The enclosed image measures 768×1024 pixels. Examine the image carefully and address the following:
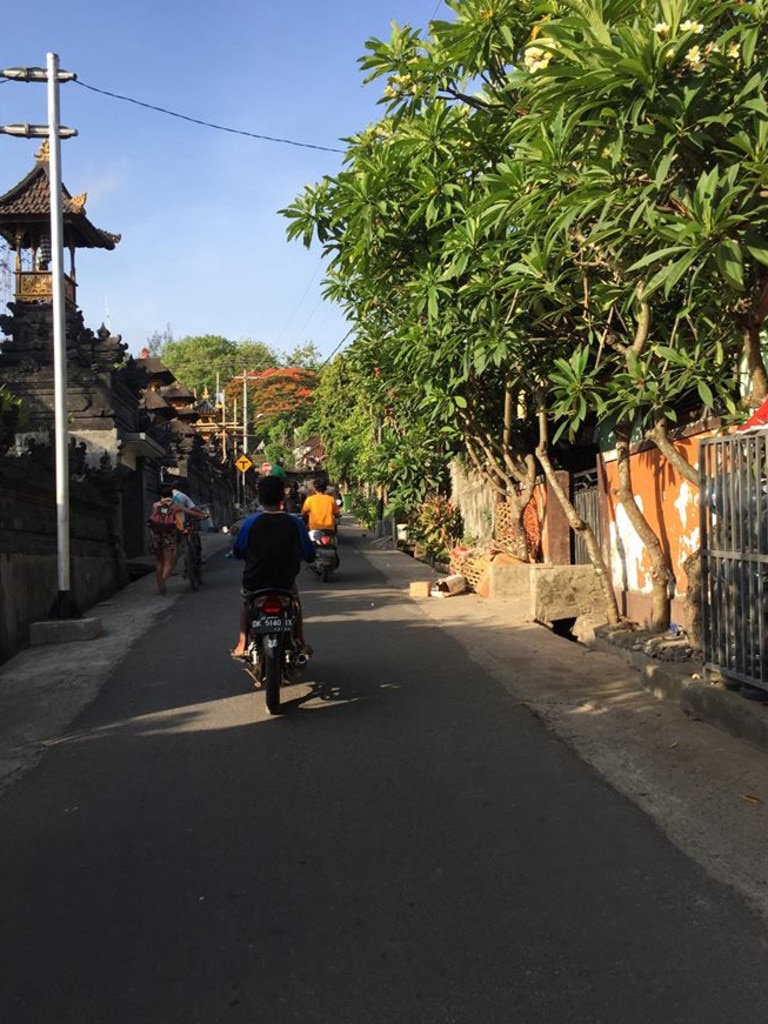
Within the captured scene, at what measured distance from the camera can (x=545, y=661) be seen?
7957 millimetres

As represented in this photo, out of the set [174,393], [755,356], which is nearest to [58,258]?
[755,356]

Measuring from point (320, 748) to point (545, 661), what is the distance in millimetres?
3231

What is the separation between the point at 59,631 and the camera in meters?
9.64

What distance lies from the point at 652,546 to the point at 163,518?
8.73 meters

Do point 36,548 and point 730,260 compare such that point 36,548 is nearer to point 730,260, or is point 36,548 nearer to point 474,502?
point 730,260

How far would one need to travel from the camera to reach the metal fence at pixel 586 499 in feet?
35.9

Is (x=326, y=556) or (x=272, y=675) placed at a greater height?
(x=326, y=556)

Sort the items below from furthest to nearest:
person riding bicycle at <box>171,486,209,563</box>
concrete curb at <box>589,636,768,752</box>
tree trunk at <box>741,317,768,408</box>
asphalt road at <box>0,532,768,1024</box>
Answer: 1. person riding bicycle at <box>171,486,209,563</box>
2. tree trunk at <box>741,317,768,408</box>
3. concrete curb at <box>589,636,768,752</box>
4. asphalt road at <box>0,532,768,1024</box>

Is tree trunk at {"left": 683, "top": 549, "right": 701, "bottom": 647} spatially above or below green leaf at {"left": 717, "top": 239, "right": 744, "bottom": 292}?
below

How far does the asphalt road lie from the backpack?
8255mm

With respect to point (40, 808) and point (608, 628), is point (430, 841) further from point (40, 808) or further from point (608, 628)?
point (608, 628)

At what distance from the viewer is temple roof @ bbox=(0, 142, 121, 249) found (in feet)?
66.7

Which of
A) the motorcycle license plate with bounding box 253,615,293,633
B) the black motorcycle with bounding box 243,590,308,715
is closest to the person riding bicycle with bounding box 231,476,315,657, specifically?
the black motorcycle with bounding box 243,590,308,715

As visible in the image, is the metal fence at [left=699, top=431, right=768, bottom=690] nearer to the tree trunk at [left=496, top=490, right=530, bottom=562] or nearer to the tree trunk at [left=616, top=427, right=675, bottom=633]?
the tree trunk at [left=616, top=427, right=675, bottom=633]
